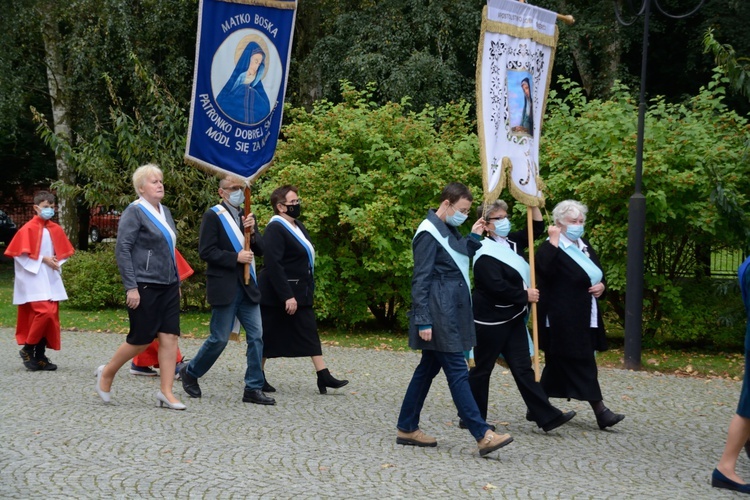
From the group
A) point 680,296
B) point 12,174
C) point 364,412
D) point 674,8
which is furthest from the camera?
point 12,174

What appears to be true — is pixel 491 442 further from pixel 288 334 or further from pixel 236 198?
pixel 236 198

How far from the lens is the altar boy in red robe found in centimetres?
1062

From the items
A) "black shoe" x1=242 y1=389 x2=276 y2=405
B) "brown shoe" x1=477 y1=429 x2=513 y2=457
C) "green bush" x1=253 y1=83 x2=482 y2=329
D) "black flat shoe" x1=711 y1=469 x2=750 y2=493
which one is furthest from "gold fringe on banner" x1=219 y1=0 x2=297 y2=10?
"black flat shoe" x1=711 y1=469 x2=750 y2=493

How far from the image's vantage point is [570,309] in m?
8.03

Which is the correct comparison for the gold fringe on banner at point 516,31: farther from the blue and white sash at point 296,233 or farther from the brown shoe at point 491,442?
the brown shoe at point 491,442

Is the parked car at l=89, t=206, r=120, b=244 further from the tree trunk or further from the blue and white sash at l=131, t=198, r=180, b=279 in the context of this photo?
the blue and white sash at l=131, t=198, r=180, b=279

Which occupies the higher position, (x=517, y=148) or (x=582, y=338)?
(x=517, y=148)

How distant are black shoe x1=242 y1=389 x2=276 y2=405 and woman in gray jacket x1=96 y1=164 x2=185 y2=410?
649 mm

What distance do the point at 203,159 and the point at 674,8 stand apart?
18.4m

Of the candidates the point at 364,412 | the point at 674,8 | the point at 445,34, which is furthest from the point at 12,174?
the point at 364,412

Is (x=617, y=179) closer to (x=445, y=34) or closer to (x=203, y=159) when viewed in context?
(x=203, y=159)

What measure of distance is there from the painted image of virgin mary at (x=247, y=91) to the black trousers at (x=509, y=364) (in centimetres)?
Answer: 291

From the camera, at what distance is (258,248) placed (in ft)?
30.2

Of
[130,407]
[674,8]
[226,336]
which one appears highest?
[674,8]
